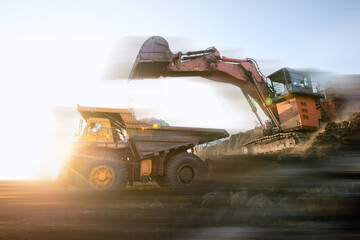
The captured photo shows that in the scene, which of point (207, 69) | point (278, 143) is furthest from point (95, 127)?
point (278, 143)

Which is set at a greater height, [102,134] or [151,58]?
[151,58]

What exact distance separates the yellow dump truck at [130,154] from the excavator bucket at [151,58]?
6.27ft

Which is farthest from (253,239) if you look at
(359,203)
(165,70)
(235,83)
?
(235,83)

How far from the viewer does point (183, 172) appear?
6801 mm

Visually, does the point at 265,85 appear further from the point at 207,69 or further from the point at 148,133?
the point at 148,133

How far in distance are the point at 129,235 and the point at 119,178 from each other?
458cm

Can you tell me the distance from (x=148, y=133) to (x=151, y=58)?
2997 mm

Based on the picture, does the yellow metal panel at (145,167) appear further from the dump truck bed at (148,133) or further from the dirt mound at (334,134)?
the dirt mound at (334,134)

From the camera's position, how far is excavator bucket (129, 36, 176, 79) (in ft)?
25.7

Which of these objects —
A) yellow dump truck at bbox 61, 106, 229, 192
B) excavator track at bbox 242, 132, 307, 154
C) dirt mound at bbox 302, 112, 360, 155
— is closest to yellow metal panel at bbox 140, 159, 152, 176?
yellow dump truck at bbox 61, 106, 229, 192

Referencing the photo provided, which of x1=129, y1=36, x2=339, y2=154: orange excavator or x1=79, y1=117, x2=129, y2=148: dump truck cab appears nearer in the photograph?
x1=79, y1=117, x2=129, y2=148: dump truck cab

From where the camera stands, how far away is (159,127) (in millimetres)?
6949

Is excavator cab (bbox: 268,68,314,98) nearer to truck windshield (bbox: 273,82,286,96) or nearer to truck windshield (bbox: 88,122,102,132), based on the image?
truck windshield (bbox: 273,82,286,96)

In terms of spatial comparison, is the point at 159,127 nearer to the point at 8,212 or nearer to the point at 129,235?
the point at 8,212
